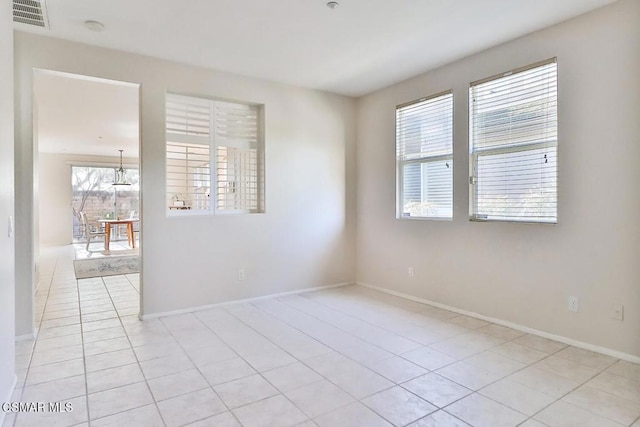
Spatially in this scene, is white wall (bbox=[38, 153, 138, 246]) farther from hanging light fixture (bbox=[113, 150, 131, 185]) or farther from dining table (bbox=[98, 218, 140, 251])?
dining table (bbox=[98, 218, 140, 251])

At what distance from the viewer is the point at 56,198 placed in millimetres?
9609

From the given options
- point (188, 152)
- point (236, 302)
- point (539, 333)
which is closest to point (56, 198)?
point (188, 152)

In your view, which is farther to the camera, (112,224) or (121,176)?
(121,176)

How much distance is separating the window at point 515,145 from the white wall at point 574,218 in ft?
0.27

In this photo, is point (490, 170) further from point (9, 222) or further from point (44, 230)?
point (44, 230)

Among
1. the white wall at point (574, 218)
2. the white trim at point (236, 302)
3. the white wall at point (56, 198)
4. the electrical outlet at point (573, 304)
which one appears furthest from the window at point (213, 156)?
the white wall at point (56, 198)

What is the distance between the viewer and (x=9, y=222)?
2.07m

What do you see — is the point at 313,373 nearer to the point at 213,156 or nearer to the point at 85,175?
the point at 213,156

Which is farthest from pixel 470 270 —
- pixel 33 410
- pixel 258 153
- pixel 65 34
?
pixel 65 34

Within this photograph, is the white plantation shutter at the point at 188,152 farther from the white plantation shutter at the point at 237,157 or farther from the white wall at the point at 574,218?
the white wall at the point at 574,218

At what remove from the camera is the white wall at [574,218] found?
8.41ft

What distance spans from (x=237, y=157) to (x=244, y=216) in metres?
0.67

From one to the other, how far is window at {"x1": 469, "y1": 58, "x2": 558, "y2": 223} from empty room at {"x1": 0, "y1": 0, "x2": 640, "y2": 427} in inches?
0.7

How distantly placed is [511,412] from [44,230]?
10944mm
